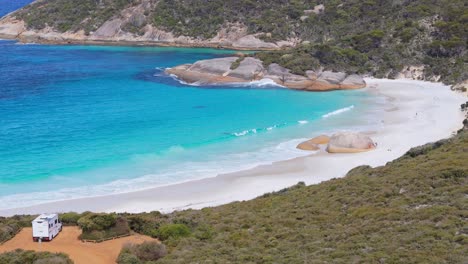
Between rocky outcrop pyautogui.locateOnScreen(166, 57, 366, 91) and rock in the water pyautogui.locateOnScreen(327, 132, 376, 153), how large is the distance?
29.4m

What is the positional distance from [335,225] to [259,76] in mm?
60490

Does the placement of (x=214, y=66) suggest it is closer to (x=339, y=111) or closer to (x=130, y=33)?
(x=339, y=111)

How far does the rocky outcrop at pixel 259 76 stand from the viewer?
2965 inches

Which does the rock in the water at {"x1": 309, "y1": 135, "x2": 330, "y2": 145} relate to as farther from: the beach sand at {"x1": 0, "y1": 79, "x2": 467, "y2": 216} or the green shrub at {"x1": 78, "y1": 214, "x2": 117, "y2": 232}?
the green shrub at {"x1": 78, "y1": 214, "x2": 117, "y2": 232}

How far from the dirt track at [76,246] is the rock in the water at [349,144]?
88.4 feet

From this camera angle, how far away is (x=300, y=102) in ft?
218

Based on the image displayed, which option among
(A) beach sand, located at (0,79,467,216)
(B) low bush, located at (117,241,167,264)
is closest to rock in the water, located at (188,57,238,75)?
(A) beach sand, located at (0,79,467,216)

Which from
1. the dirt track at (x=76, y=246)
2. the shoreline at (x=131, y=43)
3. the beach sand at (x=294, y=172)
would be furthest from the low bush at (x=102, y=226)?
the shoreline at (x=131, y=43)

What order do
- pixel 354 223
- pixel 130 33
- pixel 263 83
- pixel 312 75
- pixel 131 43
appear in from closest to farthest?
pixel 354 223
pixel 312 75
pixel 263 83
pixel 131 43
pixel 130 33

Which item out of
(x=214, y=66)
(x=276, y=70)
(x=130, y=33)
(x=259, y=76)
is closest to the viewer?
(x=276, y=70)

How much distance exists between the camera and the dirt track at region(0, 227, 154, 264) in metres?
19.0

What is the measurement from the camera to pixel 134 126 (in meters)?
54.3

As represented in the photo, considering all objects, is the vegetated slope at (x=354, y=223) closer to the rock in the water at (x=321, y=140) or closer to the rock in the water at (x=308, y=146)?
the rock in the water at (x=308, y=146)

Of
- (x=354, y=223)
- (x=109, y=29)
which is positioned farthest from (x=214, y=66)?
(x=354, y=223)
